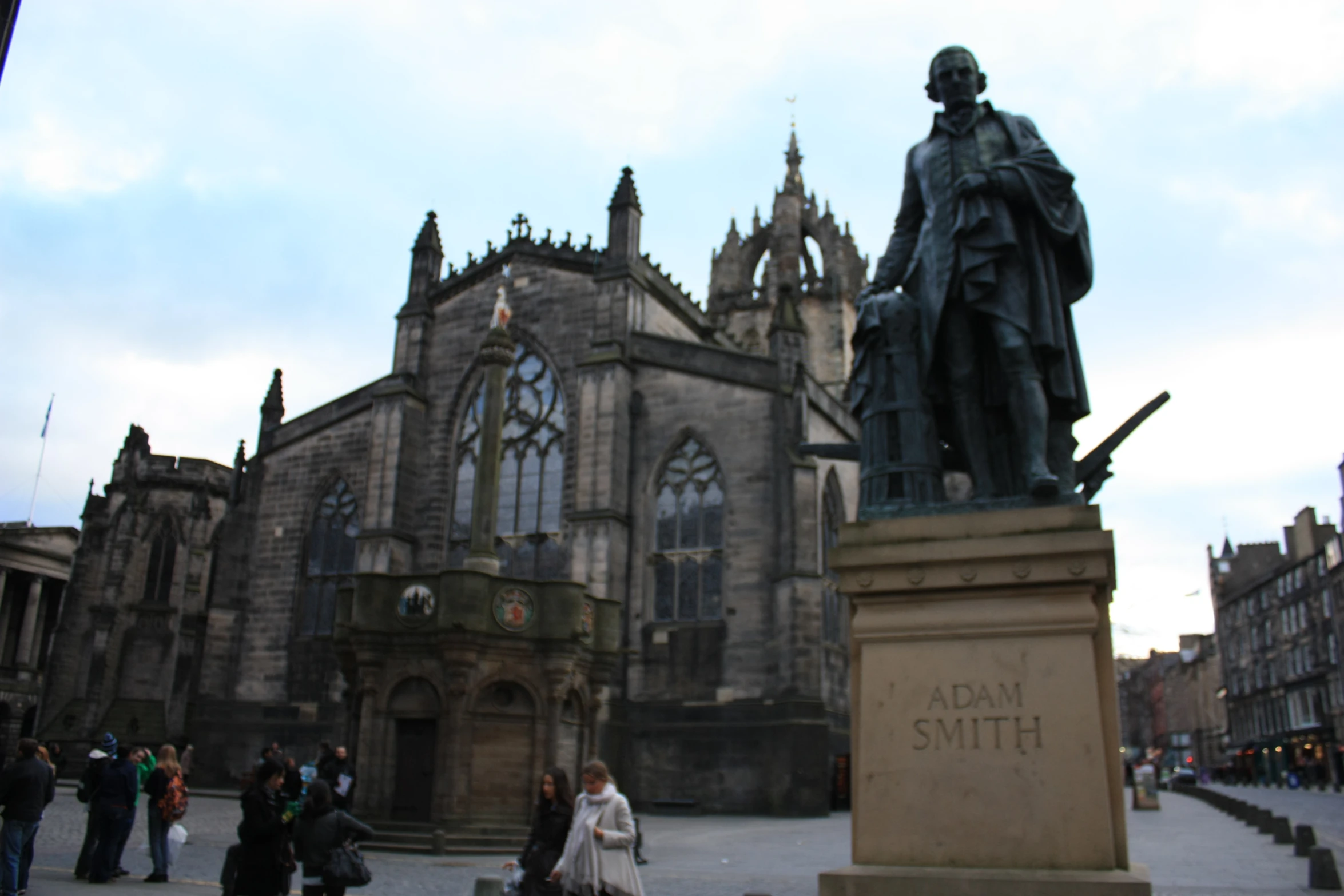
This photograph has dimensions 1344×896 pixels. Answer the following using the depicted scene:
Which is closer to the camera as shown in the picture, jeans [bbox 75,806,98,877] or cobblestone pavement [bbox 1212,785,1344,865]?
jeans [bbox 75,806,98,877]

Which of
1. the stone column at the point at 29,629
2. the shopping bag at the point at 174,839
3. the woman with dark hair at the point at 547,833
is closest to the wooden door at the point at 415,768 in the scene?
the shopping bag at the point at 174,839

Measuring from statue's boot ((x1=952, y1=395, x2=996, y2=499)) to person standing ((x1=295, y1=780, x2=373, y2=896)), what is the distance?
14.6 ft

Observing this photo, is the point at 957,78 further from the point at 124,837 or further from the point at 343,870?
the point at 124,837

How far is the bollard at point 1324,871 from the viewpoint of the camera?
31.0 feet

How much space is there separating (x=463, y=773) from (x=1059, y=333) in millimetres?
12709

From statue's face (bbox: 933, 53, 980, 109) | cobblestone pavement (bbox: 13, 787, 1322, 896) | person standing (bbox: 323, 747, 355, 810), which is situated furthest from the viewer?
person standing (bbox: 323, 747, 355, 810)

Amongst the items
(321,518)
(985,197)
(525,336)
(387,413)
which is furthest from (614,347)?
(985,197)

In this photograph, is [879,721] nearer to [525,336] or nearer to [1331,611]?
[525,336]

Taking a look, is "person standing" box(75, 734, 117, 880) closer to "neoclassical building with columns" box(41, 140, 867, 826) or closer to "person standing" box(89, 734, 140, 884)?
"person standing" box(89, 734, 140, 884)

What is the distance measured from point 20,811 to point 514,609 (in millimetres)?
7685

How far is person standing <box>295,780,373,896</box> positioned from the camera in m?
6.62

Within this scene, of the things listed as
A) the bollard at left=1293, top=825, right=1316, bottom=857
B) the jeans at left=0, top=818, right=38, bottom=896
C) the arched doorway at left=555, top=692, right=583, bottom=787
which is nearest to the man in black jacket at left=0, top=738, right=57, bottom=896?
the jeans at left=0, top=818, right=38, bottom=896

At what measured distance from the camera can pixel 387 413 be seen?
30.1 m

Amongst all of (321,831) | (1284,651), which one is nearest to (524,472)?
(321,831)
